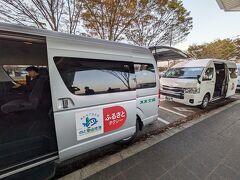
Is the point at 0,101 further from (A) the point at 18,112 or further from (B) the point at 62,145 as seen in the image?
(B) the point at 62,145

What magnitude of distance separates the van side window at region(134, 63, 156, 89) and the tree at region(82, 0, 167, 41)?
7.14 m

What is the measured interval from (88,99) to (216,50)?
29458 mm

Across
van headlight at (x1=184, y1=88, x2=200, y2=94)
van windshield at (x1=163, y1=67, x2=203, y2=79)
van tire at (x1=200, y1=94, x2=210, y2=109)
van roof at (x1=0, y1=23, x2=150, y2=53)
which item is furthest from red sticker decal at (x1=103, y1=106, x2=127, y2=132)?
van tire at (x1=200, y1=94, x2=210, y2=109)

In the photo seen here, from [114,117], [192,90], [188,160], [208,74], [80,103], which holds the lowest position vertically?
[188,160]

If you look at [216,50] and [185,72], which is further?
[216,50]

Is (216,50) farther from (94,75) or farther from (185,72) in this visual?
(94,75)

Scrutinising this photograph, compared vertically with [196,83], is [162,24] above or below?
above

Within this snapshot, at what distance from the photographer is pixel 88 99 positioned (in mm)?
2041

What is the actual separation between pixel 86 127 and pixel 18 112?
5.15ft

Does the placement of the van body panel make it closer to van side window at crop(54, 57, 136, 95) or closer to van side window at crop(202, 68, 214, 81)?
van side window at crop(54, 57, 136, 95)

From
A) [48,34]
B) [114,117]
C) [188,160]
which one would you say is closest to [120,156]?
[114,117]

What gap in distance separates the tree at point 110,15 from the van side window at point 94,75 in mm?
7603

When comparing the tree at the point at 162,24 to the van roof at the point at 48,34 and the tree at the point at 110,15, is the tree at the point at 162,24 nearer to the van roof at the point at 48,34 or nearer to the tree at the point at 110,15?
the tree at the point at 110,15

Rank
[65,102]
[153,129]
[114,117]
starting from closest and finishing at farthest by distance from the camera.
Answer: [65,102], [114,117], [153,129]
